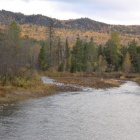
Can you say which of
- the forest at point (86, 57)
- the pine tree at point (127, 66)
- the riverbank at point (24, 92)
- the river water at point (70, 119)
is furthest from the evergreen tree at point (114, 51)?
the river water at point (70, 119)

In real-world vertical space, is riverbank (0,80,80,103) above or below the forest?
below

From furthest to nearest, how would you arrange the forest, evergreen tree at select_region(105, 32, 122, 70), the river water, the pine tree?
evergreen tree at select_region(105, 32, 122, 70) → the pine tree → the forest → the river water

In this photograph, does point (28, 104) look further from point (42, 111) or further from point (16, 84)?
point (16, 84)

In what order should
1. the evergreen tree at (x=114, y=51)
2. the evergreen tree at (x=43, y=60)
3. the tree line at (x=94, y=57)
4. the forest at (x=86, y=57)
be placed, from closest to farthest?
the evergreen tree at (x=43, y=60)
the forest at (x=86, y=57)
the tree line at (x=94, y=57)
the evergreen tree at (x=114, y=51)

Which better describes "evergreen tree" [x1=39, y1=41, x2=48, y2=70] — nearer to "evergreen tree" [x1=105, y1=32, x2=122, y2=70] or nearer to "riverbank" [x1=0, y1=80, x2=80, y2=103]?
"evergreen tree" [x1=105, y1=32, x2=122, y2=70]

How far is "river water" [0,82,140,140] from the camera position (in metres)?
23.1

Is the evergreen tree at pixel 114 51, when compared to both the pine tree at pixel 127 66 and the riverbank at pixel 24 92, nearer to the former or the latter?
the pine tree at pixel 127 66

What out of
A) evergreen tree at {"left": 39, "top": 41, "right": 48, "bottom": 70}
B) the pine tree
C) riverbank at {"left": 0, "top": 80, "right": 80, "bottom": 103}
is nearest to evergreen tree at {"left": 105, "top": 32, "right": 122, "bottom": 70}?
the pine tree

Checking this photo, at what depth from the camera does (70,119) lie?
28500mm

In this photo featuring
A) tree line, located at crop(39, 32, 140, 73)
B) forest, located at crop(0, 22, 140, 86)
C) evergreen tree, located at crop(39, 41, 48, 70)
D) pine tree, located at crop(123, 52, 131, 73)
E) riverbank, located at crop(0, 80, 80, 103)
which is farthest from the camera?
tree line, located at crop(39, 32, 140, 73)

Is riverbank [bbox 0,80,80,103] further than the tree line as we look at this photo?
No

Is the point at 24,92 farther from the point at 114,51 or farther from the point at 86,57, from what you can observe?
the point at 86,57

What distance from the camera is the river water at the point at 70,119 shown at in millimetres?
23125

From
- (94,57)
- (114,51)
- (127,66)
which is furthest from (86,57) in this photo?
(127,66)
